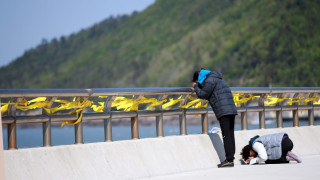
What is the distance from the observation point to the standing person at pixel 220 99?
40.0 ft

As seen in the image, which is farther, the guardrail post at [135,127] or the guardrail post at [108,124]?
the guardrail post at [135,127]

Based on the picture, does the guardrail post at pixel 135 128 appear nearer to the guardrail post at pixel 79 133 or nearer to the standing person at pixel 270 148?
the guardrail post at pixel 79 133

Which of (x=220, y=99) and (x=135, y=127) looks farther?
(x=220, y=99)

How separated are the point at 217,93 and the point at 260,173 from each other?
174cm

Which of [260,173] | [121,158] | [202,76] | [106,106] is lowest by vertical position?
[260,173]

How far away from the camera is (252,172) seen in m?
11.2

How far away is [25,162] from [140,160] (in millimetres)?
2150

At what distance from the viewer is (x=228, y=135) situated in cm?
1241

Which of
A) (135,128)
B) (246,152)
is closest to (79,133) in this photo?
(135,128)

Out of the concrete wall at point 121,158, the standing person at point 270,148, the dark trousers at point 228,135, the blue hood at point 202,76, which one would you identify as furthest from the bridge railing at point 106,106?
the standing person at point 270,148

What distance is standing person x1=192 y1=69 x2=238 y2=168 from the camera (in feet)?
40.0

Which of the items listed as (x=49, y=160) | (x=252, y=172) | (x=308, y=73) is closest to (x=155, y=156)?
(x=252, y=172)

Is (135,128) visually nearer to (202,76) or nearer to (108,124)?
(108,124)

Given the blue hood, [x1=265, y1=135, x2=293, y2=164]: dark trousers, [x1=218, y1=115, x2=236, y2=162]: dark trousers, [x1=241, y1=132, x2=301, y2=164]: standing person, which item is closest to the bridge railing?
the blue hood
